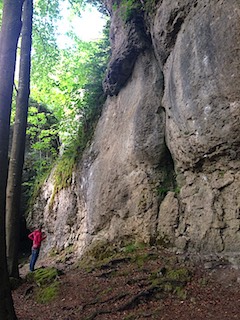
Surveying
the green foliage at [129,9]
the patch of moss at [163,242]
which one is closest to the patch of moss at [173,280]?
the patch of moss at [163,242]

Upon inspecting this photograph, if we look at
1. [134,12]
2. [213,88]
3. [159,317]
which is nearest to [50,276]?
[159,317]

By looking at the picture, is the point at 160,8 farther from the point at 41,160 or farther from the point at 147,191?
the point at 41,160

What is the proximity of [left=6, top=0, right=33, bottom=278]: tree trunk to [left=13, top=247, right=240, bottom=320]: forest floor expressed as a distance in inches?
54.4

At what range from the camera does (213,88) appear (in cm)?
711

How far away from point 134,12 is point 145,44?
Answer: 1.19 metres

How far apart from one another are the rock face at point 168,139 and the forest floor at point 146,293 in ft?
2.57

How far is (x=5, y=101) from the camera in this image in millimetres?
5562

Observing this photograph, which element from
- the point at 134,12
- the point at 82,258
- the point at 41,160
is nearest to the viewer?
the point at 82,258

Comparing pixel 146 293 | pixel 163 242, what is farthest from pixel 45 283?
pixel 146 293

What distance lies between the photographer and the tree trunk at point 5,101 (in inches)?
191

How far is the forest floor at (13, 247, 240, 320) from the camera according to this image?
17.8ft

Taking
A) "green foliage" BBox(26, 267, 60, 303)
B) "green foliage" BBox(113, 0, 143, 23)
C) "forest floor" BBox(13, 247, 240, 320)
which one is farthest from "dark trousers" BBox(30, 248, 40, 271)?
"green foliage" BBox(113, 0, 143, 23)

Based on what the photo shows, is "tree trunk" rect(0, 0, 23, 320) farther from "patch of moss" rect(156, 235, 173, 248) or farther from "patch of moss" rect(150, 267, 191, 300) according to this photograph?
"patch of moss" rect(156, 235, 173, 248)

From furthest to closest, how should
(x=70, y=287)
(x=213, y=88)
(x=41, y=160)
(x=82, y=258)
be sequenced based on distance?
1. (x=41, y=160)
2. (x=82, y=258)
3. (x=70, y=287)
4. (x=213, y=88)
